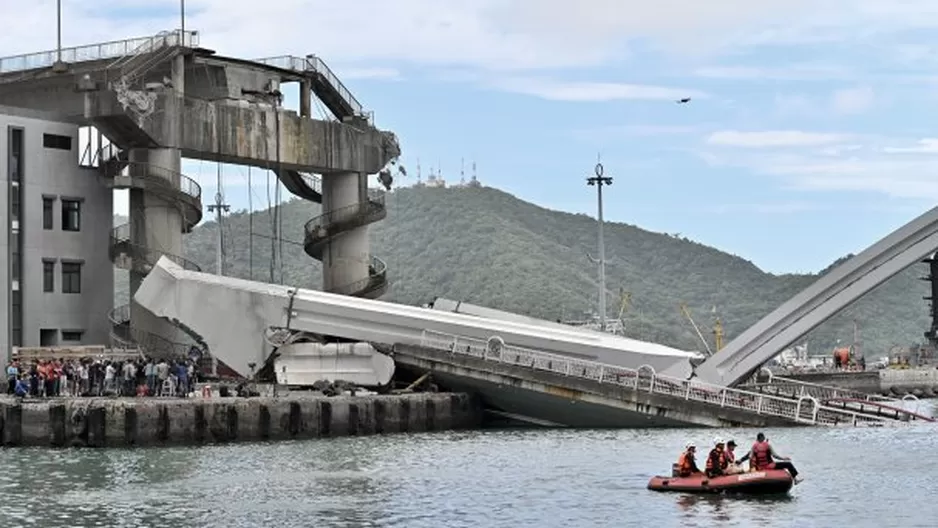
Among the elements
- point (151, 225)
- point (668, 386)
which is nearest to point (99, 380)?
point (151, 225)

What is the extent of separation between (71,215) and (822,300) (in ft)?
122

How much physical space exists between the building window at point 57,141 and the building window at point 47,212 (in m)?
2.68

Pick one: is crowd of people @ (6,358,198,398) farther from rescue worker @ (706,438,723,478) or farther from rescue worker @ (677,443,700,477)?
rescue worker @ (706,438,723,478)

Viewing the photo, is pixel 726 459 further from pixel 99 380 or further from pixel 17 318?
pixel 17 318

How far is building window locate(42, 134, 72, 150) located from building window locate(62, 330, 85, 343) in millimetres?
9215

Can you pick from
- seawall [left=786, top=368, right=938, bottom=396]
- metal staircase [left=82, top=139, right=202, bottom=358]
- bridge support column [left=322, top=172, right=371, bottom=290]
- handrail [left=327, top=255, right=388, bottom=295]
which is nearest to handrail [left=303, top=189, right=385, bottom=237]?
bridge support column [left=322, top=172, right=371, bottom=290]

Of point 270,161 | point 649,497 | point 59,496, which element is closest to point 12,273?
point 270,161

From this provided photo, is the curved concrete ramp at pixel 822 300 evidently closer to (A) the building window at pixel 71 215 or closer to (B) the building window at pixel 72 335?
(B) the building window at pixel 72 335

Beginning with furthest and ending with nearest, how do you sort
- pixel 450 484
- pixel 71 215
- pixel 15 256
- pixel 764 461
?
pixel 71 215 → pixel 15 256 → pixel 450 484 → pixel 764 461

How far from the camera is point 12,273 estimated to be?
3223 inches

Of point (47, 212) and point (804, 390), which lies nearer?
point (804, 390)

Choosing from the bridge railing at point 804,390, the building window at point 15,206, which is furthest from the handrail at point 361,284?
the bridge railing at point 804,390

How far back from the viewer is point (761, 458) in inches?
1909

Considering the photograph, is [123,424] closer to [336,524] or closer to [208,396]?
[208,396]
